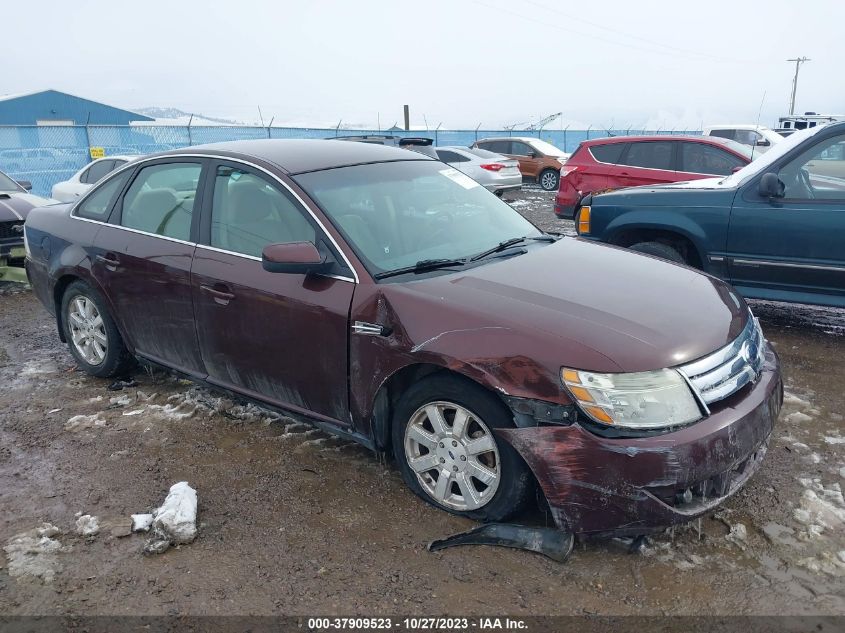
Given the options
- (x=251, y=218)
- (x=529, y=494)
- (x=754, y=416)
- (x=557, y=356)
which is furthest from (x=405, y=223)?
(x=754, y=416)

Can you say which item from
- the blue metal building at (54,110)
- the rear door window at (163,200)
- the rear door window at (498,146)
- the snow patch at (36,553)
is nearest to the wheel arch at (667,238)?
the rear door window at (163,200)

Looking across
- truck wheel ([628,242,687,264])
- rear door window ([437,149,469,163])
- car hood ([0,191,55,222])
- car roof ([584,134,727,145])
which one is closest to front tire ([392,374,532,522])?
truck wheel ([628,242,687,264])

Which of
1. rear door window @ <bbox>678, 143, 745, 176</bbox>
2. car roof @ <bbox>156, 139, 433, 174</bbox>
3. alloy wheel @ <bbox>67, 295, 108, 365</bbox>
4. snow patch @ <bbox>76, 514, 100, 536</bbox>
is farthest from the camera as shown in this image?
rear door window @ <bbox>678, 143, 745, 176</bbox>

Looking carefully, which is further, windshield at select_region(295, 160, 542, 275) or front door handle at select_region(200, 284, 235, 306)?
front door handle at select_region(200, 284, 235, 306)

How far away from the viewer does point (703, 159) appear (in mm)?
9688

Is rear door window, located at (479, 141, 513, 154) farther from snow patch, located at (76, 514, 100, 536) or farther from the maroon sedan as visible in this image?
snow patch, located at (76, 514, 100, 536)

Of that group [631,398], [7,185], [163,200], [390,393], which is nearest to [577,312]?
[631,398]

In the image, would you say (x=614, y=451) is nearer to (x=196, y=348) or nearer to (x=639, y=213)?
(x=196, y=348)

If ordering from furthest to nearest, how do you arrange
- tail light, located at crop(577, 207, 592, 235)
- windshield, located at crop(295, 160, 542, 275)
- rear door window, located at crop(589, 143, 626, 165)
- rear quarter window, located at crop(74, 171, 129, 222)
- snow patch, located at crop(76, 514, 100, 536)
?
rear door window, located at crop(589, 143, 626, 165) < tail light, located at crop(577, 207, 592, 235) < rear quarter window, located at crop(74, 171, 129, 222) < windshield, located at crop(295, 160, 542, 275) < snow patch, located at crop(76, 514, 100, 536)

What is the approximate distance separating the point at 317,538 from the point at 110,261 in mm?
2449

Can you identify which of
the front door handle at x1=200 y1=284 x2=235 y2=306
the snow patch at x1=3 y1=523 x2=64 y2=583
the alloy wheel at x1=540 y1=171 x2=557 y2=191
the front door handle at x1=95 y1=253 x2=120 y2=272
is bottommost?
the snow patch at x1=3 y1=523 x2=64 y2=583

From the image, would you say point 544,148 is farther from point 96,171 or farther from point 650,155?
point 96,171

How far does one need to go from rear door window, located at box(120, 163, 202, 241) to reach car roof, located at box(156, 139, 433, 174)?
0.43ft

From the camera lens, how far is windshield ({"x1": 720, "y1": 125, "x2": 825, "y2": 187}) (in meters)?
5.33
